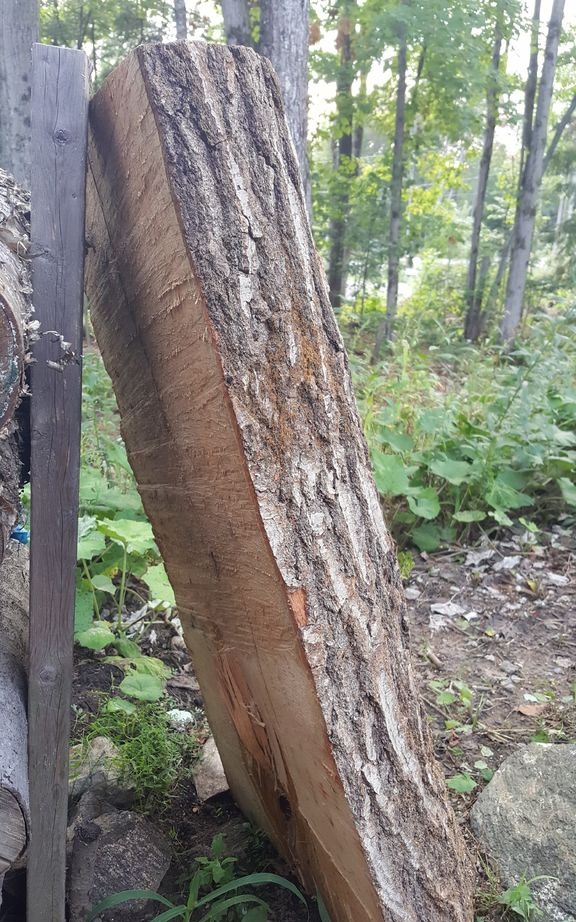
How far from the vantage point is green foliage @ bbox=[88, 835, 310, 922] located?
143 cm

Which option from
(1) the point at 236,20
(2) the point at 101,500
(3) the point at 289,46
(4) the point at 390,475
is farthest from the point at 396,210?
(2) the point at 101,500

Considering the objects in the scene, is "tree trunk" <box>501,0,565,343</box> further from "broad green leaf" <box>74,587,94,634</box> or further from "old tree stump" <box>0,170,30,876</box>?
"old tree stump" <box>0,170,30,876</box>

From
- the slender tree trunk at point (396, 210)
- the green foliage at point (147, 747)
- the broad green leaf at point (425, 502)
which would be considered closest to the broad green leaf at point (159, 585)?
the green foliage at point (147, 747)

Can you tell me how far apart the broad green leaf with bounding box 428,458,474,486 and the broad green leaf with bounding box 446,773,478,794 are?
1.80 m

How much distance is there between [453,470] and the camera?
3629 millimetres

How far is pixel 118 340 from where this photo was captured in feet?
4.68

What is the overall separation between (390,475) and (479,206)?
935 centimetres

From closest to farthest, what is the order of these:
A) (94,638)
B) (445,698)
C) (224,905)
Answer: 1. (224,905)
2. (94,638)
3. (445,698)

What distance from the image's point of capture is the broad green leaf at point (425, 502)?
11.1ft

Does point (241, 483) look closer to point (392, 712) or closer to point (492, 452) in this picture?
point (392, 712)

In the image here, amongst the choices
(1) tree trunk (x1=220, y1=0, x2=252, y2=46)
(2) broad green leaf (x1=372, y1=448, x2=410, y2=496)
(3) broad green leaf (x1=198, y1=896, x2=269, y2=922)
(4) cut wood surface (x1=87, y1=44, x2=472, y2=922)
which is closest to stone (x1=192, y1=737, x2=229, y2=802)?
(3) broad green leaf (x1=198, y1=896, x2=269, y2=922)

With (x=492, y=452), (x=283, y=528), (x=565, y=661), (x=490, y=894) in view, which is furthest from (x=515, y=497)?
(x=283, y=528)

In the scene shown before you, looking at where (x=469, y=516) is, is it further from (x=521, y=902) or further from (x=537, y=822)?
(x=521, y=902)

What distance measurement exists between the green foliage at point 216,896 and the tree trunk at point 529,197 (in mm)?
8395
